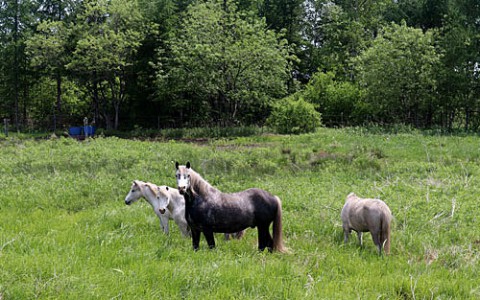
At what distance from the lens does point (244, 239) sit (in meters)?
7.61

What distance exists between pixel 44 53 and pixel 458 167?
31510mm

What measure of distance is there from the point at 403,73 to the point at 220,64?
41.1ft

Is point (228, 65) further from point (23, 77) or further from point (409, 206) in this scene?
point (409, 206)

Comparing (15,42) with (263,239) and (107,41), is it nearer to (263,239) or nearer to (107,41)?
(107,41)

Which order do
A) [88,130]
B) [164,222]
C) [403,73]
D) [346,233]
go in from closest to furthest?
[346,233]
[164,222]
[403,73]
[88,130]

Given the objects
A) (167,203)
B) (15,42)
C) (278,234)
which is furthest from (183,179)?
(15,42)

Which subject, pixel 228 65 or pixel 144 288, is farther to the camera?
pixel 228 65

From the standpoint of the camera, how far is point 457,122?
34719 millimetres

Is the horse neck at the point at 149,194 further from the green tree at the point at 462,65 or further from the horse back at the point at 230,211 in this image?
the green tree at the point at 462,65

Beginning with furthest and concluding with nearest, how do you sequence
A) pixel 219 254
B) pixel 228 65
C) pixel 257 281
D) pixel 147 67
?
pixel 147 67, pixel 228 65, pixel 219 254, pixel 257 281

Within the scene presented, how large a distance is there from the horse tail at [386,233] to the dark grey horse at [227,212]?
4.92 feet

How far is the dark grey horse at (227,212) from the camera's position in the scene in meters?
6.50

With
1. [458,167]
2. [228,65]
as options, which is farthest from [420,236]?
[228,65]

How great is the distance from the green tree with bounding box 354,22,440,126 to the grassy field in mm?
14976
